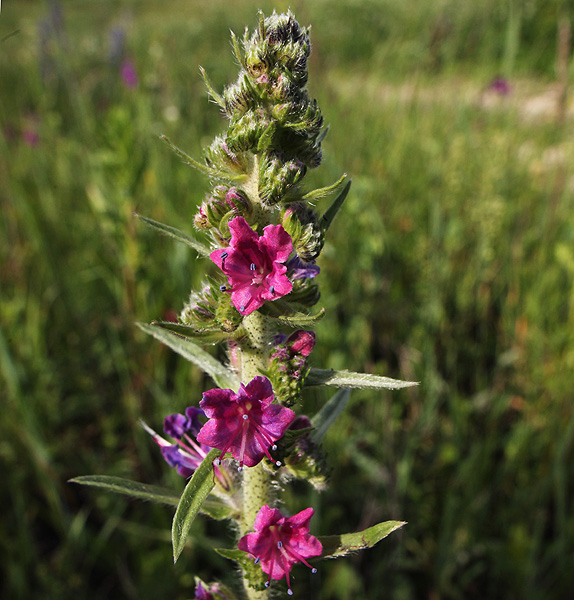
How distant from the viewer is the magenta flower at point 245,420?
121 centimetres

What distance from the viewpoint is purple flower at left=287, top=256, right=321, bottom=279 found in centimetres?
137

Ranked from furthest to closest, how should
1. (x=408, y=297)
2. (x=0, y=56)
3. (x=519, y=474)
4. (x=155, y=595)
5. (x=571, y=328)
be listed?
(x=0, y=56), (x=408, y=297), (x=571, y=328), (x=519, y=474), (x=155, y=595)

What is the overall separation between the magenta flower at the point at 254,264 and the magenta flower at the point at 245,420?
7.5 inches

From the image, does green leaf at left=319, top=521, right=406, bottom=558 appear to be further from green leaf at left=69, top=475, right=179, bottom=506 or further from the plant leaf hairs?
green leaf at left=69, top=475, right=179, bottom=506

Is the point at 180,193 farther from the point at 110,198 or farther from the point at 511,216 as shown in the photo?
the point at 511,216

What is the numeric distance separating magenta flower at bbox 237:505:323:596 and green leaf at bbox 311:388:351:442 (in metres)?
0.34

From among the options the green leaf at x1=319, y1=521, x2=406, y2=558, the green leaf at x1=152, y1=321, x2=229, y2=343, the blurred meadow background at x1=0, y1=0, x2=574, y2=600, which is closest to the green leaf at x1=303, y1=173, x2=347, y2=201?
the green leaf at x1=152, y1=321, x2=229, y2=343

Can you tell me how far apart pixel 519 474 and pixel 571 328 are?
3.66 ft

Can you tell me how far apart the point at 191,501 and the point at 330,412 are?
0.57 m

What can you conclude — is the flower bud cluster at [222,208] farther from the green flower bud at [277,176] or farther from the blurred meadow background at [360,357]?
the blurred meadow background at [360,357]

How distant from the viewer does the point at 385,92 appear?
265 inches

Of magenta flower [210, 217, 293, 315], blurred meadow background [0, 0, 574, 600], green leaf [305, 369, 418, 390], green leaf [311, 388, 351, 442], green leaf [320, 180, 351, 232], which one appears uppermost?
green leaf [320, 180, 351, 232]

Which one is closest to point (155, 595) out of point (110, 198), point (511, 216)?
point (110, 198)

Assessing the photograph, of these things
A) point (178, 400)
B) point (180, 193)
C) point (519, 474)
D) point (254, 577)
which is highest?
point (180, 193)
